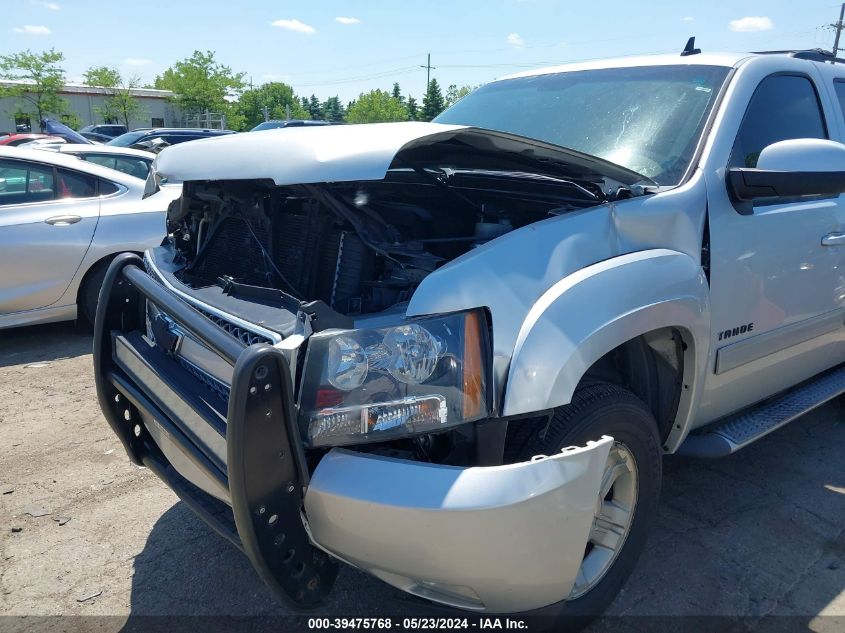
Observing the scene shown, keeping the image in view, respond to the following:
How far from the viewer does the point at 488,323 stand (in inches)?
74.4

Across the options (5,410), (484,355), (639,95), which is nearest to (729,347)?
(639,95)

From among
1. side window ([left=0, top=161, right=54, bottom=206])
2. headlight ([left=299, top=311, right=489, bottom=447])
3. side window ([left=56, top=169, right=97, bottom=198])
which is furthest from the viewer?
side window ([left=56, top=169, right=97, bottom=198])

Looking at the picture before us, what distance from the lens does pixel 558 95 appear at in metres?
3.38

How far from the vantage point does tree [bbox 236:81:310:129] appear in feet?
217

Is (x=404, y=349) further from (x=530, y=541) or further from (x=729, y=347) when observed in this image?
(x=729, y=347)

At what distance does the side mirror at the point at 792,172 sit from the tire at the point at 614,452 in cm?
99

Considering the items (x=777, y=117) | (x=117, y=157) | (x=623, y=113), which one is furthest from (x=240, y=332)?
(x=117, y=157)

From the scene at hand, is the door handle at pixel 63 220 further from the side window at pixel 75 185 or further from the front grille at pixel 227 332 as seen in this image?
the front grille at pixel 227 332

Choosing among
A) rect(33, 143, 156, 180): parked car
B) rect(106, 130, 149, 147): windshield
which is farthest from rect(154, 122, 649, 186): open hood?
rect(106, 130, 149, 147): windshield

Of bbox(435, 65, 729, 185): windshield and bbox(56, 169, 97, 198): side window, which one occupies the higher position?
bbox(435, 65, 729, 185): windshield

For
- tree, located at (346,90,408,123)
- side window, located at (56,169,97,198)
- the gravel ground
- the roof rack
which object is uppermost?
tree, located at (346,90,408,123)

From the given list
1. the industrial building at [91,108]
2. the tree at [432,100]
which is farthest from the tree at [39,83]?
the tree at [432,100]

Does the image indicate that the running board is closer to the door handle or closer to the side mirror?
the side mirror

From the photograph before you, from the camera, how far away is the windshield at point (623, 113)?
2.76 metres
